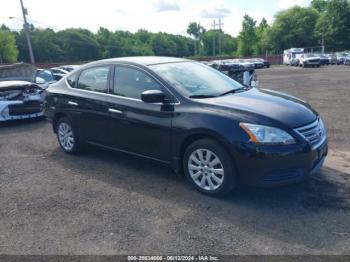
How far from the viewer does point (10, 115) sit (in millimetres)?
9344

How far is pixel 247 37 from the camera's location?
91562 mm

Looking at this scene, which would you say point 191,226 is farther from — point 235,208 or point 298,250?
point 298,250

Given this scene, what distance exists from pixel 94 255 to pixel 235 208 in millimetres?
1658

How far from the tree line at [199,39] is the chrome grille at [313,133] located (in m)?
71.8

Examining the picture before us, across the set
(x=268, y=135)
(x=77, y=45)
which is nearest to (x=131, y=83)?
(x=268, y=135)

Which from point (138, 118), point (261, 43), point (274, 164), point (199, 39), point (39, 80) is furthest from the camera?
point (199, 39)

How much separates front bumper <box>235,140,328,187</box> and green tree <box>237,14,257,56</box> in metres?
90.4

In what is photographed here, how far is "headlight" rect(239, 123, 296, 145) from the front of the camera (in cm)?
401

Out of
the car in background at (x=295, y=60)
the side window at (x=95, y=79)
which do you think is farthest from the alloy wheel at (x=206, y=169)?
the car in background at (x=295, y=60)

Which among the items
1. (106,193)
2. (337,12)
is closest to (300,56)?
(337,12)

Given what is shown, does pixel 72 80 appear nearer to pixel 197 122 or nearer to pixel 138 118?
pixel 138 118

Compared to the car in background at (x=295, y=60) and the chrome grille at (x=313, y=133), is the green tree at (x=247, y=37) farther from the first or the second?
the chrome grille at (x=313, y=133)

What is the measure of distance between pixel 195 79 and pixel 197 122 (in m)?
0.99

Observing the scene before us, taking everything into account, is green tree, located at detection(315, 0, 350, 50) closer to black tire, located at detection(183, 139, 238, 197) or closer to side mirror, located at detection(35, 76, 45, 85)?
side mirror, located at detection(35, 76, 45, 85)
